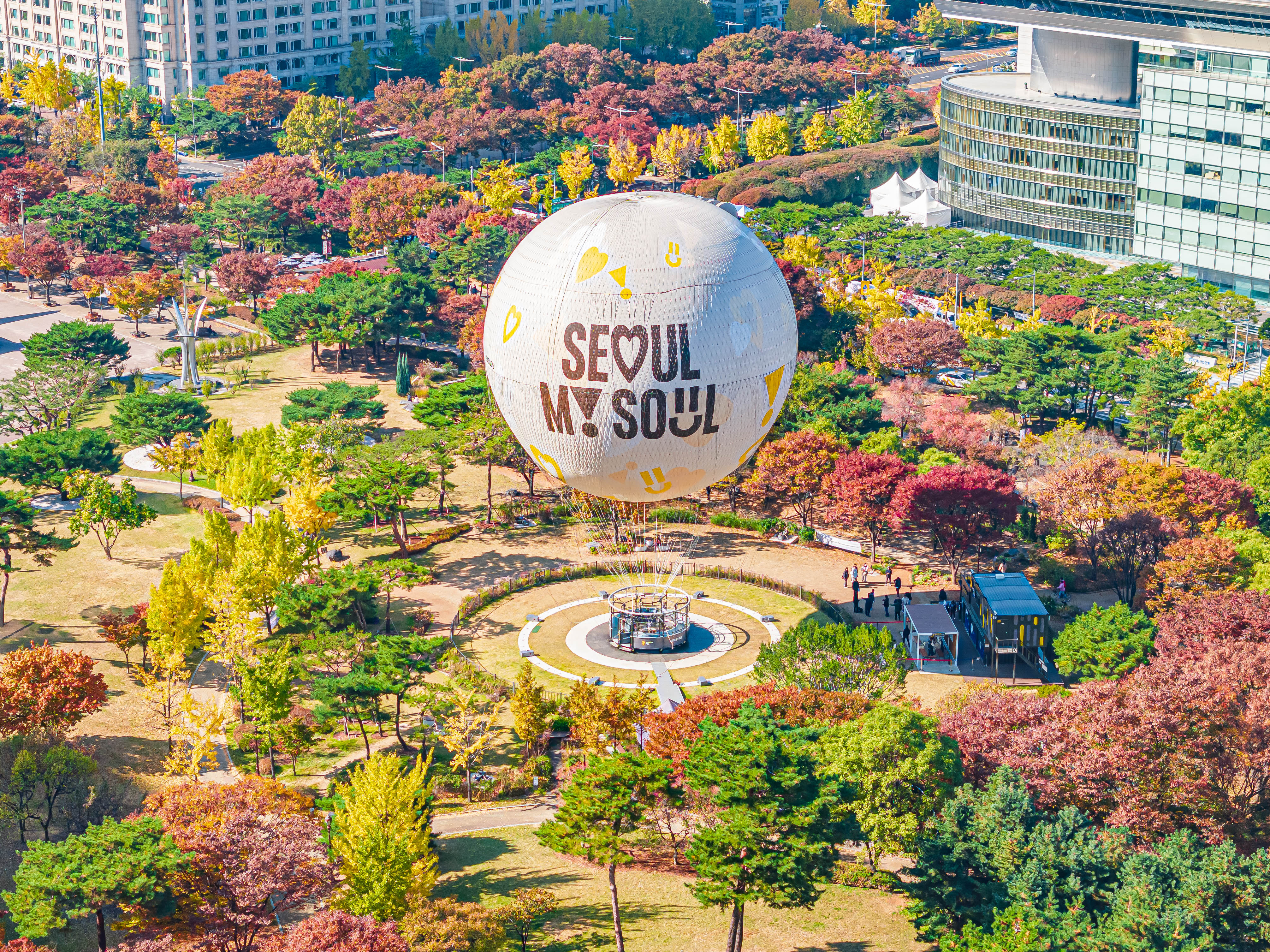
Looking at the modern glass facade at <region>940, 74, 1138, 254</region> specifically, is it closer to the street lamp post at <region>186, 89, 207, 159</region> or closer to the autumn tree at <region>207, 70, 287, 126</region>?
the autumn tree at <region>207, 70, 287, 126</region>

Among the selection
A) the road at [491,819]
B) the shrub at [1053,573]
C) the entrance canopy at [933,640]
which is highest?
the shrub at [1053,573]

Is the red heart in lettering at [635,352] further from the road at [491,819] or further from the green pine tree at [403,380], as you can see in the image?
the green pine tree at [403,380]

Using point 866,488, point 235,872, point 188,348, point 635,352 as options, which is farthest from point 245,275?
point 235,872

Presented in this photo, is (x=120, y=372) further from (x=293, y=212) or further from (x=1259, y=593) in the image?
(x=1259, y=593)

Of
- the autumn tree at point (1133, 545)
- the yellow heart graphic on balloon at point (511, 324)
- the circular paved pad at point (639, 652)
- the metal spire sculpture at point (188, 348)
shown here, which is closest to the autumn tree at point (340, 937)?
the yellow heart graphic on balloon at point (511, 324)

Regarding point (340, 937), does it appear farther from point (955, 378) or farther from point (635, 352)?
point (955, 378)

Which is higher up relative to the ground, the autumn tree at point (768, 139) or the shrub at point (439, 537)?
the autumn tree at point (768, 139)
